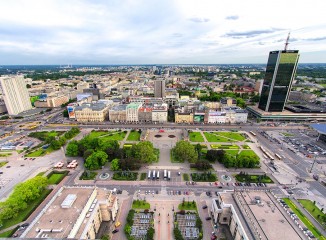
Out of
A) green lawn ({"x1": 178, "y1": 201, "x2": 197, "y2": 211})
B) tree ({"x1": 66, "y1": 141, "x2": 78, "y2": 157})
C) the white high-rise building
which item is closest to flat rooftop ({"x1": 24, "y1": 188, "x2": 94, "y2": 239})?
green lawn ({"x1": 178, "y1": 201, "x2": 197, "y2": 211})

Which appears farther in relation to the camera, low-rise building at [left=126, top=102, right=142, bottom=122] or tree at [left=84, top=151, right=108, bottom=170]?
low-rise building at [left=126, top=102, right=142, bottom=122]

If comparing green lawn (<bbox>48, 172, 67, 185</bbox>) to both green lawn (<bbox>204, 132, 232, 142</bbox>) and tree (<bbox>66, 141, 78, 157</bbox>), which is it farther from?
green lawn (<bbox>204, 132, 232, 142</bbox>)

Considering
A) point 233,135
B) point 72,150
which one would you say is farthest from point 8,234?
point 233,135

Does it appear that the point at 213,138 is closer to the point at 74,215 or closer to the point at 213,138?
the point at 213,138

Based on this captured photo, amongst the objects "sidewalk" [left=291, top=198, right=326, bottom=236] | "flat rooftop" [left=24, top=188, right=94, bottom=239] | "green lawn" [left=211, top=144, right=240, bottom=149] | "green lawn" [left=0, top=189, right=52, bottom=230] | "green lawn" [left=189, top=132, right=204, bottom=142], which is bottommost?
"green lawn" [left=189, top=132, right=204, bottom=142]

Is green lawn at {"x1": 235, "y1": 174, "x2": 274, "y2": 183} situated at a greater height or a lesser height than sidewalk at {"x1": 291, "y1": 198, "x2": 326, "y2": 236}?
lesser

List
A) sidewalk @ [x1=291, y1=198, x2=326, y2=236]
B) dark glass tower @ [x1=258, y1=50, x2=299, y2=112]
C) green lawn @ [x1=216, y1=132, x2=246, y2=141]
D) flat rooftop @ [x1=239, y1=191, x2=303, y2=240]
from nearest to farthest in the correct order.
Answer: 1. flat rooftop @ [x1=239, y1=191, x2=303, y2=240]
2. sidewalk @ [x1=291, y1=198, x2=326, y2=236]
3. green lawn @ [x1=216, y1=132, x2=246, y2=141]
4. dark glass tower @ [x1=258, y1=50, x2=299, y2=112]

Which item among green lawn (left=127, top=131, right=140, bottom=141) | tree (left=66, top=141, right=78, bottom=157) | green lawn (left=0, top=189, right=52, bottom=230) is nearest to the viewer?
green lawn (left=0, top=189, right=52, bottom=230)
